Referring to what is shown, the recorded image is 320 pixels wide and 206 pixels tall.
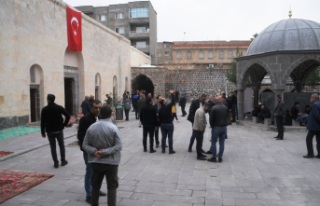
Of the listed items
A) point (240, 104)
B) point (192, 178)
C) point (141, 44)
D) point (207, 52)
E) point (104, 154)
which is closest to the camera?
point (104, 154)

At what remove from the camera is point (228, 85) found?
27297mm

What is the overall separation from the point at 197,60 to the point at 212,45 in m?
3.76

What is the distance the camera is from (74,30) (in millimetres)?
15320

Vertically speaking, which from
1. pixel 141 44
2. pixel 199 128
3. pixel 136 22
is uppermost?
pixel 136 22

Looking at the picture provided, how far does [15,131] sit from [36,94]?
3026 mm

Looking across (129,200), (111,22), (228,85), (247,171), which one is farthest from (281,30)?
(111,22)

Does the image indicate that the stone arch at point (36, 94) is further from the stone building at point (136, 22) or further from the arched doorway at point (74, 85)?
the stone building at point (136, 22)

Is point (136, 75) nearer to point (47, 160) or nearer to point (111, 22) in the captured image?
point (111, 22)

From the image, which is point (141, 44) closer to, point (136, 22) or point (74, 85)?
point (136, 22)

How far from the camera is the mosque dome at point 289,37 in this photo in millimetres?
10672

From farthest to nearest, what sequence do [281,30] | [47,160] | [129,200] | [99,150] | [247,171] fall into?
1. [281,30]
2. [47,160]
3. [247,171]
4. [129,200]
5. [99,150]

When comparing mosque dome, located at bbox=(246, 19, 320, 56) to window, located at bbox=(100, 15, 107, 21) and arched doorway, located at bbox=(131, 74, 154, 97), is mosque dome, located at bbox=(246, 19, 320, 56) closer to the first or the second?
arched doorway, located at bbox=(131, 74, 154, 97)

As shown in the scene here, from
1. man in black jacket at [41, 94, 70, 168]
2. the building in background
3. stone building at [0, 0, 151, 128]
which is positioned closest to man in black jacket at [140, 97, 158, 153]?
man in black jacket at [41, 94, 70, 168]

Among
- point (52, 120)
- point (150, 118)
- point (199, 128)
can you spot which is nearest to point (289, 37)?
point (199, 128)
